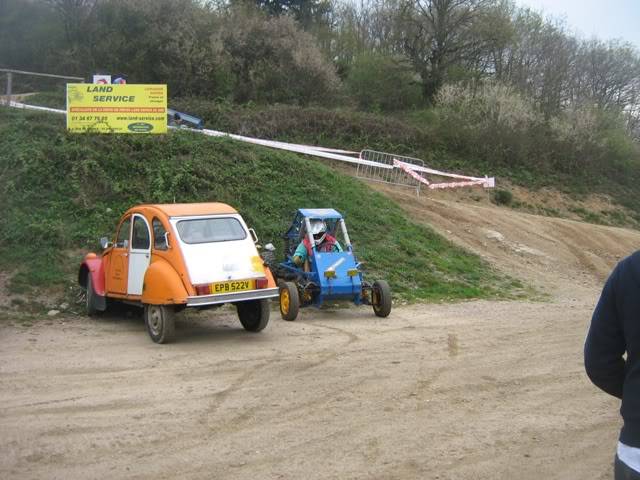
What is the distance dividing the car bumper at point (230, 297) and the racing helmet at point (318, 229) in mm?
3136

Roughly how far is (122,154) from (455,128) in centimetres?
1888

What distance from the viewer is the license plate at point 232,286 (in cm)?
1028

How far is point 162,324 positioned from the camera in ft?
33.6

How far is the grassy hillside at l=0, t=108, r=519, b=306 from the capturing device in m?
14.4

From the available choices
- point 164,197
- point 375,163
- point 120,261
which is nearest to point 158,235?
point 120,261

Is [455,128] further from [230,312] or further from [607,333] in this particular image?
[607,333]

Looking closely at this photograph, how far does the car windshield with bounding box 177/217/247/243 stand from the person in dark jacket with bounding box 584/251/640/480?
803 centimetres

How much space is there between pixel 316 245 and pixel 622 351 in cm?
1035

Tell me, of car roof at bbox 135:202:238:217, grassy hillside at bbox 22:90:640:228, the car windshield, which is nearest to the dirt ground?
the car windshield

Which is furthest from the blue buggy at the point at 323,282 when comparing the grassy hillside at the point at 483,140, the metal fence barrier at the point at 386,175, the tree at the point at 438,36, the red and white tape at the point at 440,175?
the tree at the point at 438,36

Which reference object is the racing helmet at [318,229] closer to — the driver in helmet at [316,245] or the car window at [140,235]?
the driver in helmet at [316,245]

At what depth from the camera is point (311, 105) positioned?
34.7 meters

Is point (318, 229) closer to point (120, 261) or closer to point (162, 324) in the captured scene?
point (120, 261)

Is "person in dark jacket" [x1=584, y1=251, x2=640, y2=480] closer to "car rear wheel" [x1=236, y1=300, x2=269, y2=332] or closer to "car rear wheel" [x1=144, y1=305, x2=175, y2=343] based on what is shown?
"car rear wheel" [x1=144, y1=305, x2=175, y2=343]
